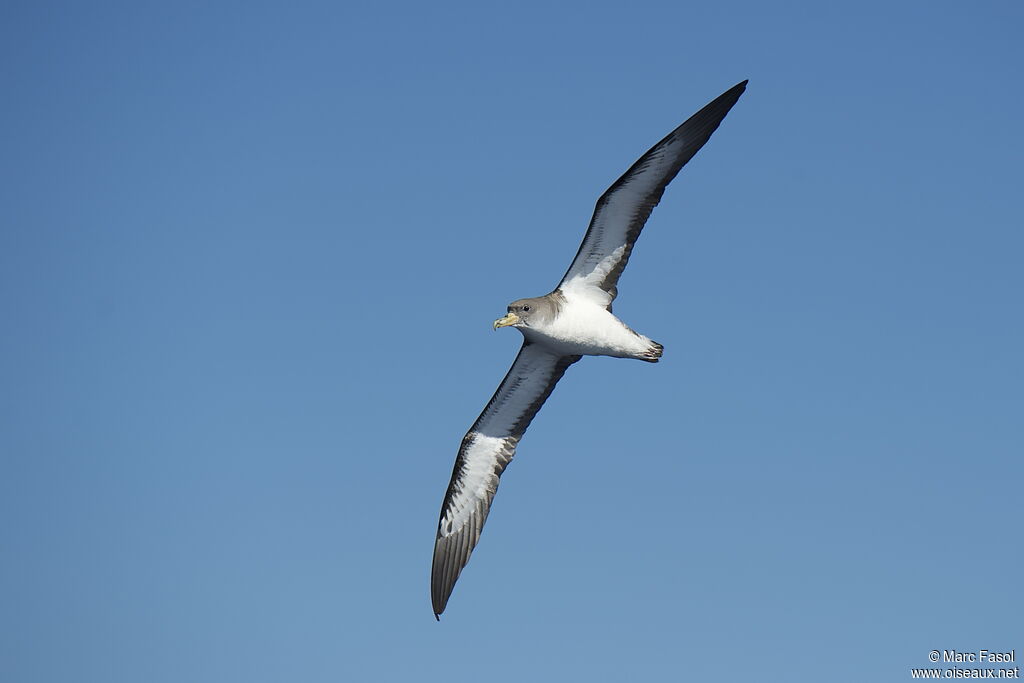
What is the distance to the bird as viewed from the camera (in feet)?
65.3

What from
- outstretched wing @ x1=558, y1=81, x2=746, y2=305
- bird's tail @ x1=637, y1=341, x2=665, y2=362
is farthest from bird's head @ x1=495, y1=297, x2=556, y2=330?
bird's tail @ x1=637, y1=341, x2=665, y2=362

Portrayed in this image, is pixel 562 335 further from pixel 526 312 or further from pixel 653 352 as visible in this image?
pixel 653 352

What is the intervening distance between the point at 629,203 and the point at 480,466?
722cm

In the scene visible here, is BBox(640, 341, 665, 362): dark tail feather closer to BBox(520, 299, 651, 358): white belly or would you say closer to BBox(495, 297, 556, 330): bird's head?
BBox(520, 299, 651, 358): white belly

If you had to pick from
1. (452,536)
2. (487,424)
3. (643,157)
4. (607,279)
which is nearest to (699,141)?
(643,157)

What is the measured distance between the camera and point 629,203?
20266 millimetres

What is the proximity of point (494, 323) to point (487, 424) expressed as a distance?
3814 millimetres

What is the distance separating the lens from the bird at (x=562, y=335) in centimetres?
1989

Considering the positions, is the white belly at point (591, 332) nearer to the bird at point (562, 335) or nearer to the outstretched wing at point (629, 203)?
the bird at point (562, 335)

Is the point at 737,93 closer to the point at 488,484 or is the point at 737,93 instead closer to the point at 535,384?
the point at 535,384

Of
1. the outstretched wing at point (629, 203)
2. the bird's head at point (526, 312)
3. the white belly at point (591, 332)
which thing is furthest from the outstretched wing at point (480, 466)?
the outstretched wing at point (629, 203)

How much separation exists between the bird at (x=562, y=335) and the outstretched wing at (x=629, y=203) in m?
0.02

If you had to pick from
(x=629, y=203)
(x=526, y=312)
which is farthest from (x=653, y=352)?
(x=629, y=203)

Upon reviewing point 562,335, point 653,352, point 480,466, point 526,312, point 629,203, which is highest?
point 629,203
